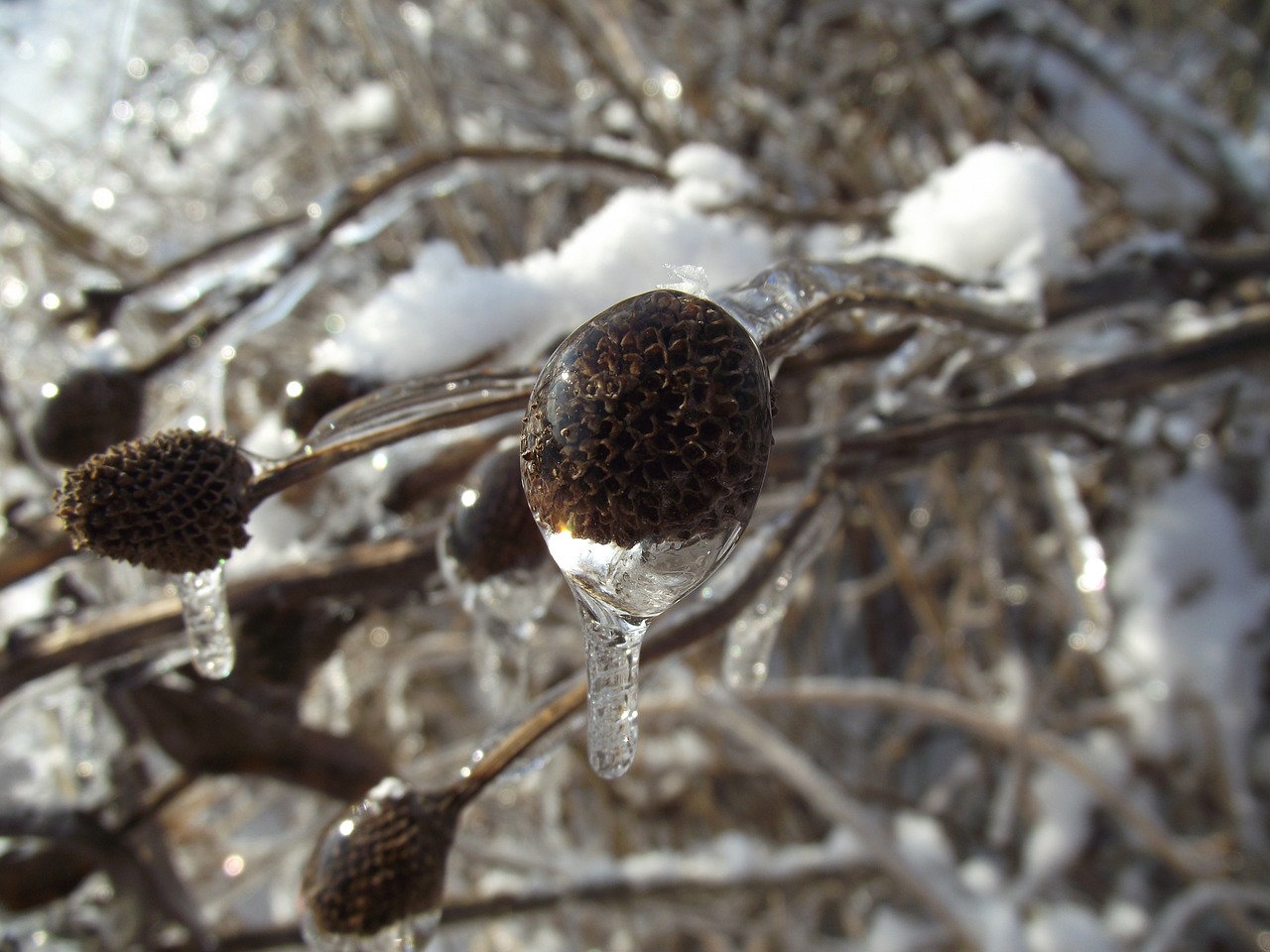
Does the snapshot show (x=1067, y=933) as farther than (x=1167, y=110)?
Yes

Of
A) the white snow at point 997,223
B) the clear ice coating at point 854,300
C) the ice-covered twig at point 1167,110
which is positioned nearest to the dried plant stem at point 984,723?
the white snow at point 997,223

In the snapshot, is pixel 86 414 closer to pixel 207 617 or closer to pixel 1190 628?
pixel 207 617

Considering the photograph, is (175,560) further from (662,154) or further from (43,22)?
(43,22)

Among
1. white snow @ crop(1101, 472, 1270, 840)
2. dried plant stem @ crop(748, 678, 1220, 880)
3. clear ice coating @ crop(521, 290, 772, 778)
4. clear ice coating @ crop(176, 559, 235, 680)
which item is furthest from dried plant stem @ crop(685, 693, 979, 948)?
clear ice coating @ crop(521, 290, 772, 778)

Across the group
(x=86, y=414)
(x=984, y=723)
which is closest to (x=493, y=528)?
(x=86, y=414)

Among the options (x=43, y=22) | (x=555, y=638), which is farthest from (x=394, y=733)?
(x=43, y=22)

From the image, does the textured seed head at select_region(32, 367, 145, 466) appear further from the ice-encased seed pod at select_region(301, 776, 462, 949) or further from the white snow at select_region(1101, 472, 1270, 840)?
the white snow at select_region(1101, 472, 1270, 840)

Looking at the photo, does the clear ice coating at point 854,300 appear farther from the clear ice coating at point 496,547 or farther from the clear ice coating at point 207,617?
the clear ice coating at point 207,617
